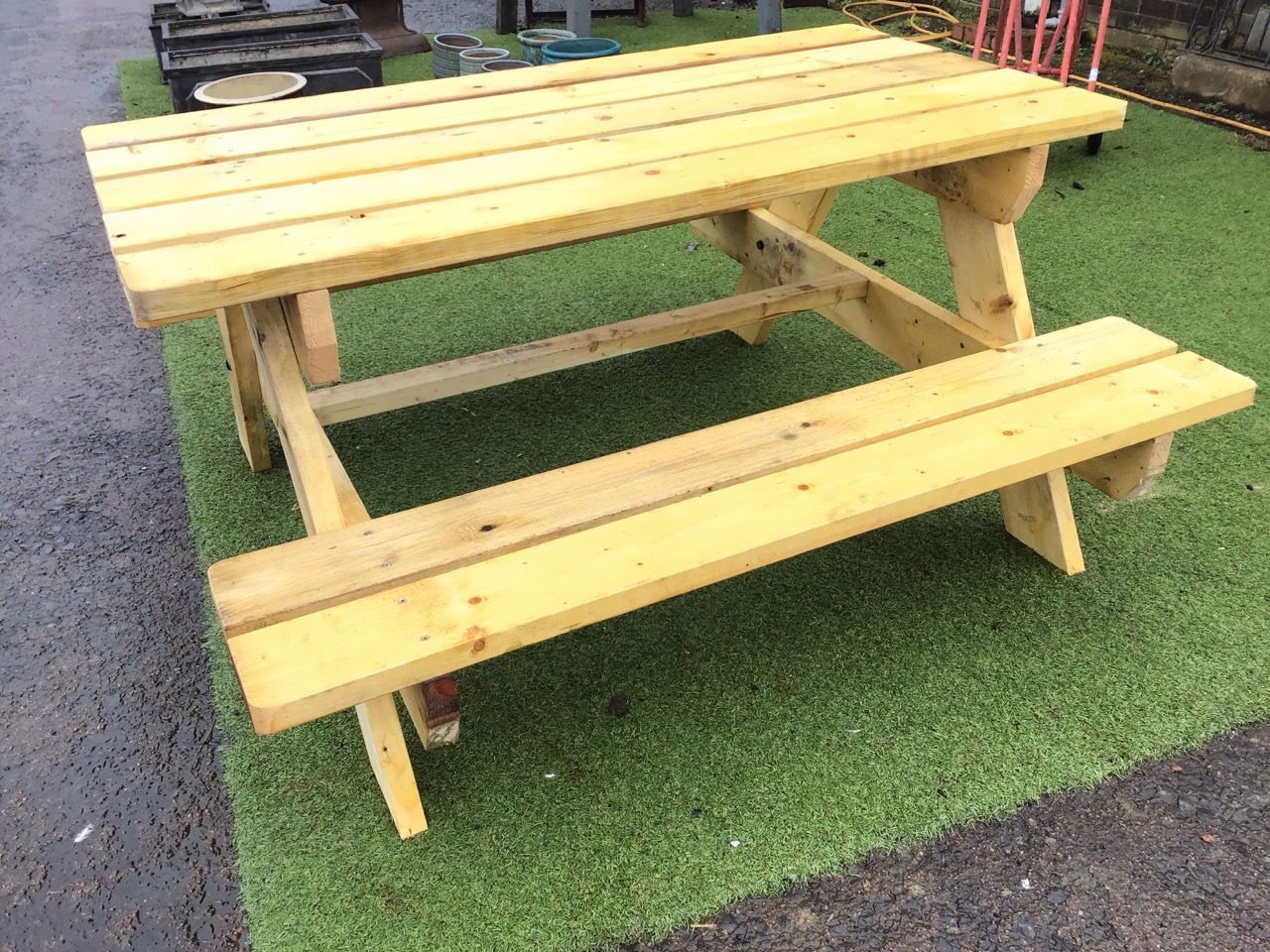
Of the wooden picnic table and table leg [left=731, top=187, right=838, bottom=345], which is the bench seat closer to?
the wooden picnic table

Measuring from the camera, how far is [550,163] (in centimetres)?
179

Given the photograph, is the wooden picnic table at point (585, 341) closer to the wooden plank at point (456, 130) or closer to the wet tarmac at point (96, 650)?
the wooden plank at point (456, 130)

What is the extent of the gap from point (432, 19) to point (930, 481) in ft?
19.6

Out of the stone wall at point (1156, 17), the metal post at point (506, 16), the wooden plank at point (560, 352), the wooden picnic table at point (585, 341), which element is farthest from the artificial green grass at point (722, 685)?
the metal post at point (506, 16)

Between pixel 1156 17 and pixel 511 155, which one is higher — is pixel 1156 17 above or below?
below

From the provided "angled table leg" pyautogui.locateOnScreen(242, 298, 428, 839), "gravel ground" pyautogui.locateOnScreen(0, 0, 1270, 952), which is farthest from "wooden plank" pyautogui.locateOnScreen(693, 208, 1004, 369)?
"angled table leg" pyautogui.locateOnScreen(242, 298, 428, 839)

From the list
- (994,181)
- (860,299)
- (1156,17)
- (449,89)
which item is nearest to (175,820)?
(449,89)

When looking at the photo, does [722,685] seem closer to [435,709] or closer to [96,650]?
[435,709]

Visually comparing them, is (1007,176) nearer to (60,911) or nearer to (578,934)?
(578,934)

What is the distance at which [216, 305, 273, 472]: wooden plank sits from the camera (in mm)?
2271

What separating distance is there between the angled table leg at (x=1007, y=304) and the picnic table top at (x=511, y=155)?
0.80 feet

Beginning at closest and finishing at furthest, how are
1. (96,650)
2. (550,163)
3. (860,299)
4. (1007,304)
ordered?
(550,163)
(96,650)
(1007,304)
(860,299)

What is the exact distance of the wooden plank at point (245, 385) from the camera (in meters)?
2.27

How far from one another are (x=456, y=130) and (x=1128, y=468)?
1.37 m
